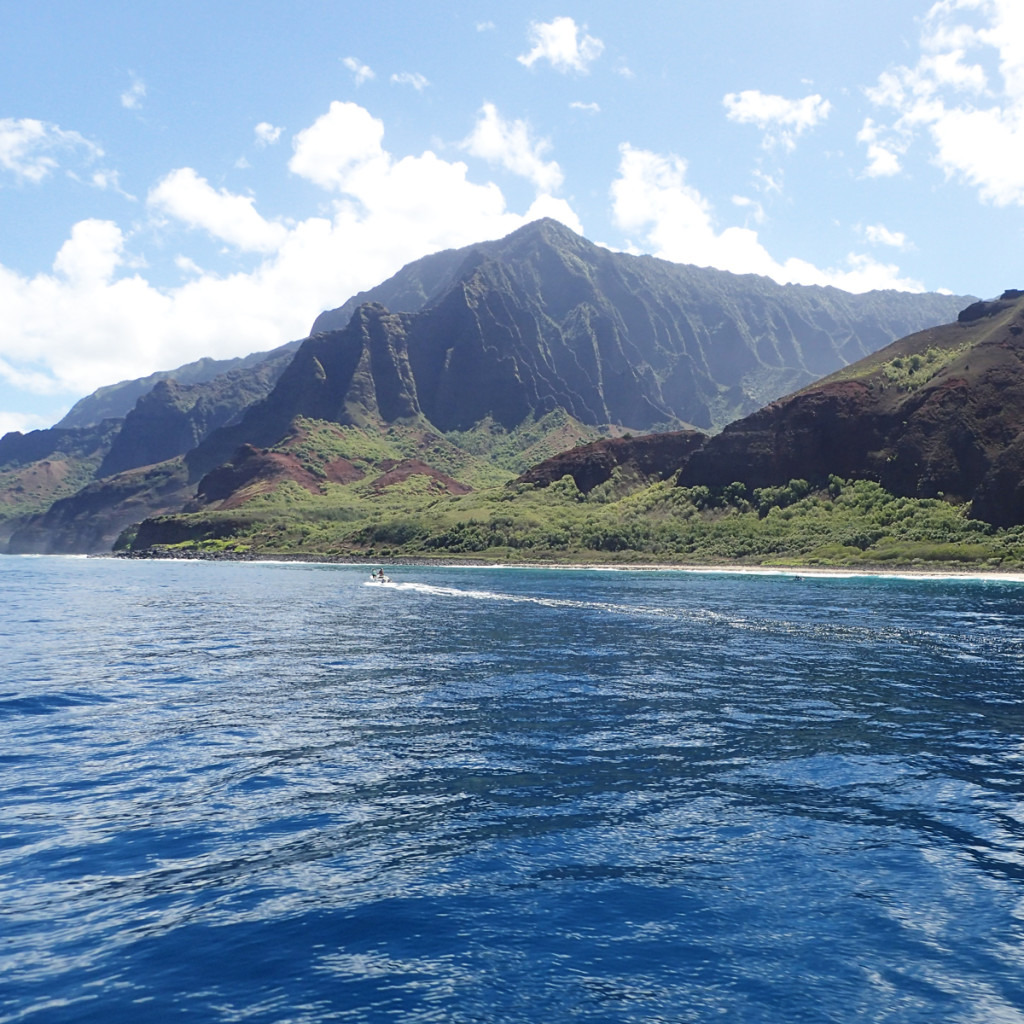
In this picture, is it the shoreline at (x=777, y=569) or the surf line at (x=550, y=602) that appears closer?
the surf line at (x=550, y=602)

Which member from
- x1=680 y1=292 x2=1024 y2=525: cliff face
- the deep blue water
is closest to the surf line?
the deep blue water

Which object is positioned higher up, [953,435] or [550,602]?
Result: [953,435]

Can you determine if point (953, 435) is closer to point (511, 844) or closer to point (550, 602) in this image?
point (550, 602)

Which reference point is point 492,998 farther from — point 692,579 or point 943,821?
point 692,579

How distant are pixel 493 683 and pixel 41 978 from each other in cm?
2483

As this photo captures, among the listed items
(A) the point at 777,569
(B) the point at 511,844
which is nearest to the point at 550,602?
(B) the point at 511,844

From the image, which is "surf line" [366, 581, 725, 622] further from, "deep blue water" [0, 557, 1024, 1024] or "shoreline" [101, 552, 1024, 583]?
"shoreline" [101, 552, 1024, 583]

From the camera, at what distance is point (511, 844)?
16.0 meters

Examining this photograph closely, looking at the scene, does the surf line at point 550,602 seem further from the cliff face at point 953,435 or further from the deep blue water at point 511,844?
the cliff face at point 953,435

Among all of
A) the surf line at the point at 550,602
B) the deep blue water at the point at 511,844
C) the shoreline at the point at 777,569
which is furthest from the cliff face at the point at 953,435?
the deep blue water at the point at 511,844

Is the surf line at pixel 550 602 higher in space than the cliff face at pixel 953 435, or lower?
lower

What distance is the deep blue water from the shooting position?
1105cm

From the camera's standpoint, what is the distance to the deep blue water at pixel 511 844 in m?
11.0

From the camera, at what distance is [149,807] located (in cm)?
1816
